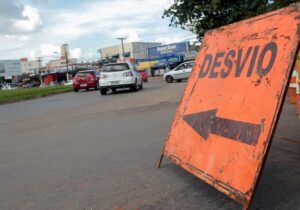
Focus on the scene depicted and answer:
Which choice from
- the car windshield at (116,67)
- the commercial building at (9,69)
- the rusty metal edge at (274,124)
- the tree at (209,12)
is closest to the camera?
the rusty metal edge at (274,124)

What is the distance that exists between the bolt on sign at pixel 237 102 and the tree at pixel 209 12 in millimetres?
7617

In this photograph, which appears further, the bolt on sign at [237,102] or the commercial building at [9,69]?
the commercial building at [9,69]

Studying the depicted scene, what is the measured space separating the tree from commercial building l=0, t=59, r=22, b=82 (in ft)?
451

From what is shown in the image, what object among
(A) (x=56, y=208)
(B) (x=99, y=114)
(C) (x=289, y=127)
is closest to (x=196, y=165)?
(A) (x=56, y=208)

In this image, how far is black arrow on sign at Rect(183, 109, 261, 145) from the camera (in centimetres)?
346

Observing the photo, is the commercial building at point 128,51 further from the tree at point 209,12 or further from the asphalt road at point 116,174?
the asphalt road at point 116,174

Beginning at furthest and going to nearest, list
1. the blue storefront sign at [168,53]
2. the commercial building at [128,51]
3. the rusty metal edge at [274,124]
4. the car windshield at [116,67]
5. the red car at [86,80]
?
the commercial building at [128,51] → the blue storefront sign at [168,53] → the red car at [86,80] → the car windshield at [116,67] → the rusty metal edge at [274,124]

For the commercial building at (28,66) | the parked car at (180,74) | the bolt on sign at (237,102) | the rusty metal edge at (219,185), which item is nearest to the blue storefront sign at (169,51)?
the parked car at (180,74)

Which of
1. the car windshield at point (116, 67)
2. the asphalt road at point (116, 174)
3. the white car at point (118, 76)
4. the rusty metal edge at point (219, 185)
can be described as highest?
the car windshield at point (116, 67)

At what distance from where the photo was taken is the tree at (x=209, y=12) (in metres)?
12.2

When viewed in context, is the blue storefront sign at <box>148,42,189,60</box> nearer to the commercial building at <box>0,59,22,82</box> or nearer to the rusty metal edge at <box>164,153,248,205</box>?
the rusty metal edge at <box>164,153,248,205</box>

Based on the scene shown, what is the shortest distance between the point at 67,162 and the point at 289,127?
3.83 metres

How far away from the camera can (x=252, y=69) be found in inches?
149

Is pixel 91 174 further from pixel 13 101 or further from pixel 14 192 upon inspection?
pixel 13 101
